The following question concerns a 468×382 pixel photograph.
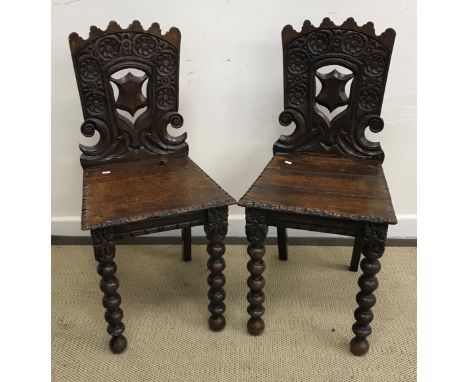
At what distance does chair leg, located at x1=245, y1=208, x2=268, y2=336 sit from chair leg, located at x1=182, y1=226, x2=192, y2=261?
0.51 metres

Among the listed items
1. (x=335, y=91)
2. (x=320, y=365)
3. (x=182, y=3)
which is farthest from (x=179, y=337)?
(x=182, y=3)

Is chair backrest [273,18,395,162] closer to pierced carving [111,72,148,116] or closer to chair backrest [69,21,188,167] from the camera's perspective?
chair backrest [69,21,188,167]

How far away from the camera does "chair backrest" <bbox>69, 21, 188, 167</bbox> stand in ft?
6.13

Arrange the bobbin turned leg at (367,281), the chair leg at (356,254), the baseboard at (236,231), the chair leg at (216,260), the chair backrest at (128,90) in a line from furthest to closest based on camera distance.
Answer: the baseboard at (236,231), the chair leg at (356,254), the chair backrest at (128,90), the chair leg at (216,260), the bobbin turned leg at (367,281)

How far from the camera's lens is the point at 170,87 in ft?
6.52

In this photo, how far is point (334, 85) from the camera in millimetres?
1968

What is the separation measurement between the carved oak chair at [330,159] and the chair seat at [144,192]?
186mm

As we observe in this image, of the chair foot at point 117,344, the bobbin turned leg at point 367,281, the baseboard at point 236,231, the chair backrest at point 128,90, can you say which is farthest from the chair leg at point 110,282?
the bobbin turned leg at point 367,281

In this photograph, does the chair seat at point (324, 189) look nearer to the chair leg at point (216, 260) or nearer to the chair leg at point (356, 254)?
the chair leg at point (216, 260)

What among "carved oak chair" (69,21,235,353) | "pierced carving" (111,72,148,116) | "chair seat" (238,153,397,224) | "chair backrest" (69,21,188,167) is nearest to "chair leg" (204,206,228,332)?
"carved oak chair" (69,21,235,353)

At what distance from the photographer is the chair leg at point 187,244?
224cm

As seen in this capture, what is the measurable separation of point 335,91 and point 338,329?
37.6 inches

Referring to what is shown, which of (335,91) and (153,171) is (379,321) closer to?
(335,91)

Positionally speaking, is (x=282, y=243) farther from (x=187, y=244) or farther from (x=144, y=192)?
(x=144, y=192)
